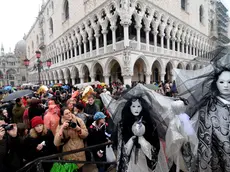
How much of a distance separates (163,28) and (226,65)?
15533 millimetres

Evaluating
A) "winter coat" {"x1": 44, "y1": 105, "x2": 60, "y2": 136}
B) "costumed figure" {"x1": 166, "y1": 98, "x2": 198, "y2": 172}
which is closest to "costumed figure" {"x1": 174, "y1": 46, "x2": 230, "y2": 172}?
"costumed figure" {"x1": 166, "y1": 98, "x2": 198, "y2": 172}

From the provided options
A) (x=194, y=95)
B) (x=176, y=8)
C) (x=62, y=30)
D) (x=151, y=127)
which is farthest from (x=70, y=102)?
(x=62, y=30)

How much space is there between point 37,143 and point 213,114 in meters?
2.47

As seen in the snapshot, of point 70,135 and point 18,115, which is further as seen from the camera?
point 18,115

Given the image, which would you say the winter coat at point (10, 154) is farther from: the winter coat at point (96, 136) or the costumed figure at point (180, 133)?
the costumed figure at point (180, 133)

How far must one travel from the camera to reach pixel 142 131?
1768 millimetres

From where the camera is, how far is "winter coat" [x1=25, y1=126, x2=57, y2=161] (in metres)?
2.33

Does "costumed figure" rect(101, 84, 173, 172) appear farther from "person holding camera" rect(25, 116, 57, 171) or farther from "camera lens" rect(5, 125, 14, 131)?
"camera lens" rect(5, 125, 14, 131)

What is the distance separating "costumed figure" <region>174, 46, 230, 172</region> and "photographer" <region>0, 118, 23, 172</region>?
2.21 m

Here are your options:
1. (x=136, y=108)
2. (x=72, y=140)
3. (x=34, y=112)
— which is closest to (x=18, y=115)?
(x=34, y=112)

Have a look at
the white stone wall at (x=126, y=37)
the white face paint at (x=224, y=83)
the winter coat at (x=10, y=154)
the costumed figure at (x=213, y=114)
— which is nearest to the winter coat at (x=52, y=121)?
the winter coat at (x=10, y=154)

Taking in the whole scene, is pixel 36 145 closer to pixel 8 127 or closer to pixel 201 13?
pixel 8 127

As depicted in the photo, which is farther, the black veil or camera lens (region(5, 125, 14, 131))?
camera lens (region(5, 125, 14, 131))

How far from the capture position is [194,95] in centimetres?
182
